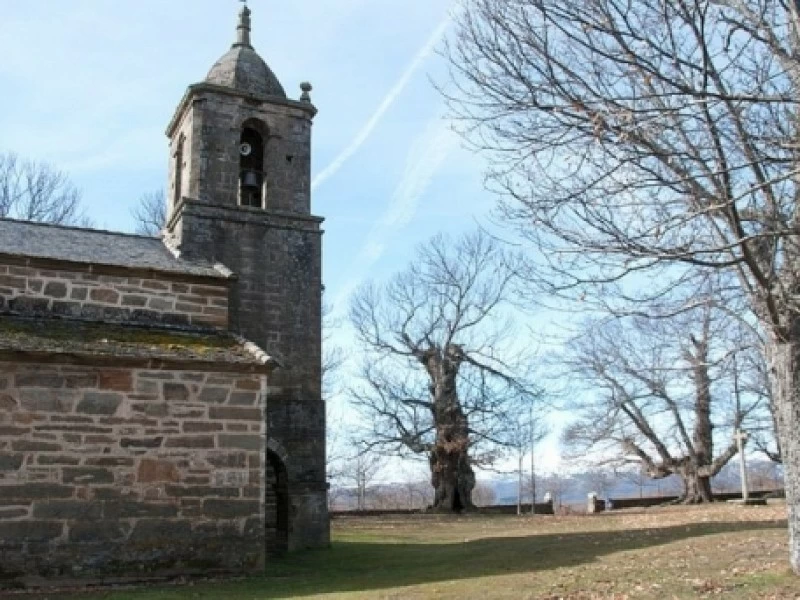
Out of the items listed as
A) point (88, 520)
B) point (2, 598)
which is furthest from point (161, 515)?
point (2, 598)

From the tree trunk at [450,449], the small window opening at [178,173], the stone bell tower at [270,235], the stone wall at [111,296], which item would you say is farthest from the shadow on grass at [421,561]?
the tree trunk at [450,449]

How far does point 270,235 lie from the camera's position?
15336mm

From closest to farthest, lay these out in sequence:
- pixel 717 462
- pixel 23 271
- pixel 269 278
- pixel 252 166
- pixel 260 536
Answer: pixel 260 536, pixel 23 271, pixel 269 278, pixel 252 166, pixel 717 462

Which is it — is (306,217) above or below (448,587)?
above

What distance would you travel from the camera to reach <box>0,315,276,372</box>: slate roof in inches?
394

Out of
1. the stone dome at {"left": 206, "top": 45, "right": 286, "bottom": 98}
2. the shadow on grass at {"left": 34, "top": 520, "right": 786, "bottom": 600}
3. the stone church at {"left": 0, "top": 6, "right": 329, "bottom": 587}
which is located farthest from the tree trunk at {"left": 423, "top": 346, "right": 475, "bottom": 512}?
the stone dome at {"left": 206, "top": 45, "right": 286, "bottom": 98}

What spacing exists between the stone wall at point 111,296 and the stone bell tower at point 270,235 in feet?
5.00

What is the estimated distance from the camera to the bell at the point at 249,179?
15.7 m

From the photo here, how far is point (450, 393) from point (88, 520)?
19153 mm

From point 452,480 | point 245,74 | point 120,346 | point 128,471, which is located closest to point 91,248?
point 120,346

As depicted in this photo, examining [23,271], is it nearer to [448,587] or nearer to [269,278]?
[269,278]

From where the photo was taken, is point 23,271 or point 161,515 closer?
point 161,515

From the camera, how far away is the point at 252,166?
16109 mm

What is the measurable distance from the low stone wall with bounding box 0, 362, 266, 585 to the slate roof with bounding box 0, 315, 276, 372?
155 millimetres
